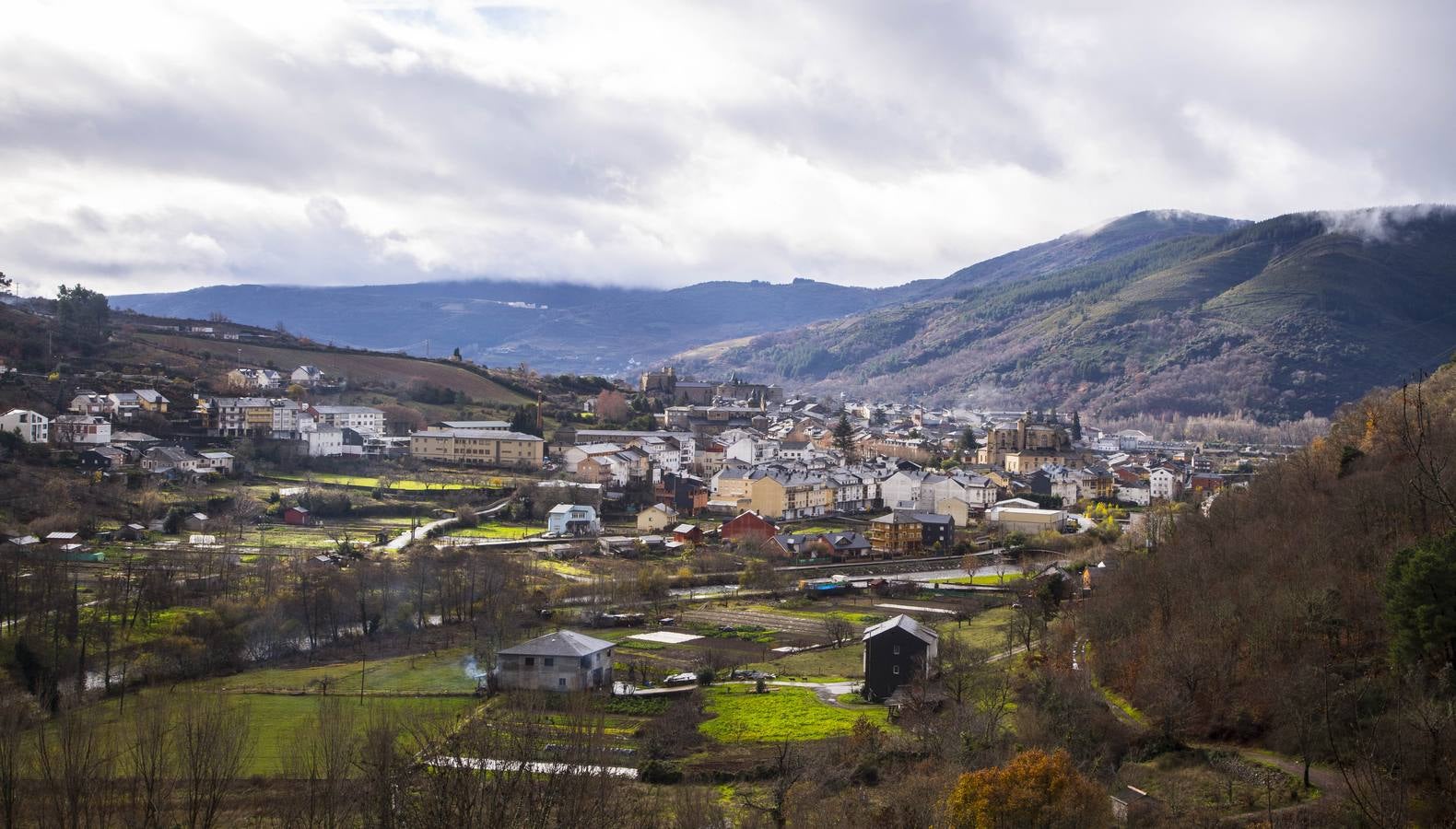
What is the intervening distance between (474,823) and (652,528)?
35.2 meters

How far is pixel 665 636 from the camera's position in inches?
1249

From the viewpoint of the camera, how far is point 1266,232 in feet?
501

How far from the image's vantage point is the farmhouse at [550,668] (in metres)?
25.4

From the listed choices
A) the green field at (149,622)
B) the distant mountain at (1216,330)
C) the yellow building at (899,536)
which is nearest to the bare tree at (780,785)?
the green field at (149,622)

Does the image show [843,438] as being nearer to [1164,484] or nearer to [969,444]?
[969,444]

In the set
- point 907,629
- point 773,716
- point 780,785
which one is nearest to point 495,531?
point 907,629

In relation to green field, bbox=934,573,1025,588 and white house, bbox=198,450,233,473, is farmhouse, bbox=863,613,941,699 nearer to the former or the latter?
green field, bbox=934,573,1025,588

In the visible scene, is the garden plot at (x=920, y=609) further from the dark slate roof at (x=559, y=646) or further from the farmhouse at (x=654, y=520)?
the farmhouse at (x=654, y=520)

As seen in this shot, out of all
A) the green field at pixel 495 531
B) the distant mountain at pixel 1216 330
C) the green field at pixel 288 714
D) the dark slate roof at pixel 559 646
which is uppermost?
the distant mountain at pixel 1216 330

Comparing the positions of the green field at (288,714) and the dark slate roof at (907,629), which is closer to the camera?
the green field at (288,714)

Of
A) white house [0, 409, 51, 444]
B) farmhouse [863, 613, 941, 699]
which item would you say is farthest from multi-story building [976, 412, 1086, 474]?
white house [0, 409, 51, 444]

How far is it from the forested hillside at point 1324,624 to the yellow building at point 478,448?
115ft

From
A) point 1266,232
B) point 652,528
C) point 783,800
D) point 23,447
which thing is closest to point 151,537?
point 23,447

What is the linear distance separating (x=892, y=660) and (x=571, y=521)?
2295 centimetres
